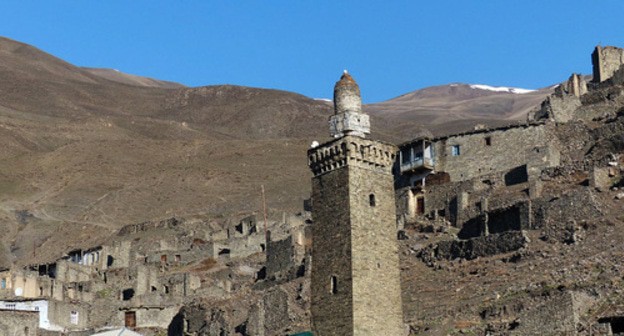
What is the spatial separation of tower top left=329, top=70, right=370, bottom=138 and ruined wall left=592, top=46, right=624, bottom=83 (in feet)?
120

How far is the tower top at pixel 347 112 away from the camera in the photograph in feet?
112

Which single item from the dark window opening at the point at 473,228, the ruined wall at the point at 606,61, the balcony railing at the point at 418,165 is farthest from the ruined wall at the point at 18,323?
the ruined wall at the point at 606,61

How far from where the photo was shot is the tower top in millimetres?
34250

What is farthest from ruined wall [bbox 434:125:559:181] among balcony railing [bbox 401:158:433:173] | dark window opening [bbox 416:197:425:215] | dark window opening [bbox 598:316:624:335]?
dark window opening [bbox 598:316:624:335]

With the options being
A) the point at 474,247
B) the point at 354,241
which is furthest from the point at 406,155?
the point at 354,241

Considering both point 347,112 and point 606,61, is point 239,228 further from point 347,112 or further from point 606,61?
point 347,112

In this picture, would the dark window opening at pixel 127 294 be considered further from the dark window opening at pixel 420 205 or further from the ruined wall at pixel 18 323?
the dark window opening at pixel 420 205

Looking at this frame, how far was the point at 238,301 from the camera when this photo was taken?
165ft

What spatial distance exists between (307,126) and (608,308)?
473 ft

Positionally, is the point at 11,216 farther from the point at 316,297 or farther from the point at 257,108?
the point at 257,108

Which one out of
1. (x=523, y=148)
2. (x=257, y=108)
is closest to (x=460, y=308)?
(x=523, y=148)

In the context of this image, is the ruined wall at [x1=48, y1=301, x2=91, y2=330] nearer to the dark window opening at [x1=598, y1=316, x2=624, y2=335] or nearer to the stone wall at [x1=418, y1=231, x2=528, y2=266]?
the stone wall at [x1=418, y1=231, x2=528, y2=266]

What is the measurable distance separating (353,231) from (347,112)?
3296 millimetres

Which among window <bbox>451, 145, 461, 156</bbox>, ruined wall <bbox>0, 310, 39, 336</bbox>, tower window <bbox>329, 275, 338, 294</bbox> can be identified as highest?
window <bbox>451, 145, 461, 156</bbox>
